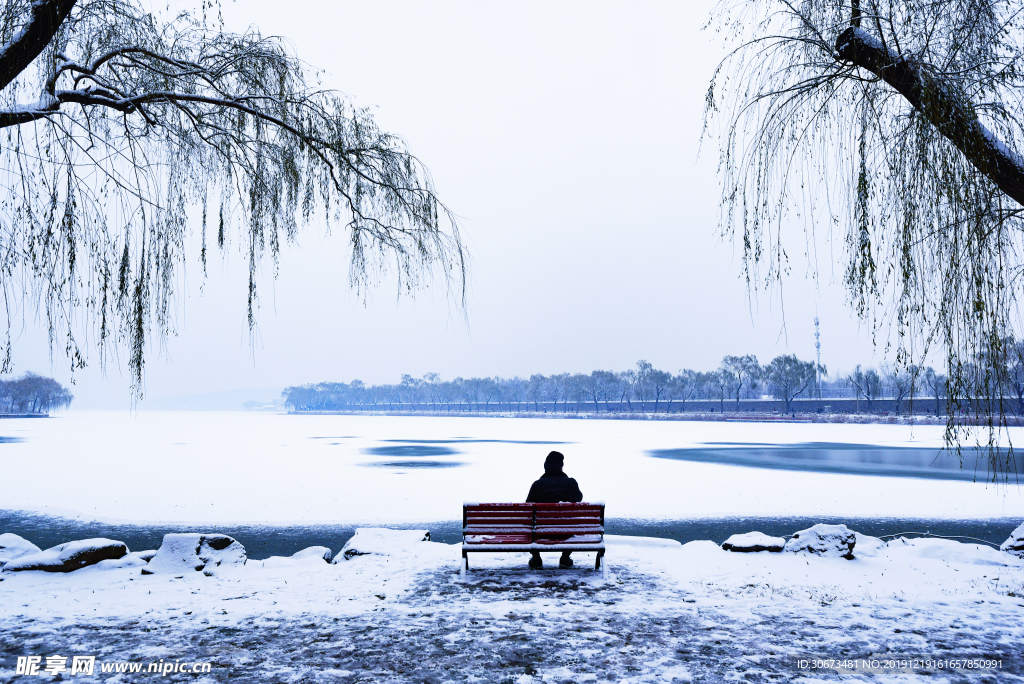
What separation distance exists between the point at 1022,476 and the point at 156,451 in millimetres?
35059

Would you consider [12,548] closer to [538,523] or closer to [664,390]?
[538,523]

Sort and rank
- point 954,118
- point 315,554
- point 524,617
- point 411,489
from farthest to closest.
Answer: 1. point 411,489
2. point 315,554
3. point 524,617
4. point 954,118

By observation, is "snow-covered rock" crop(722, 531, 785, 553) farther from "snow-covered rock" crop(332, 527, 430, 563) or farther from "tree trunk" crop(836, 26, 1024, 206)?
"tree trunk" crop(836, 26, 1024, 206)

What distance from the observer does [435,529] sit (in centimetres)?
1274

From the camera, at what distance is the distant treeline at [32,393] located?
119438mm

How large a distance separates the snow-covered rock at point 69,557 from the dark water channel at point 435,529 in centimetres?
350

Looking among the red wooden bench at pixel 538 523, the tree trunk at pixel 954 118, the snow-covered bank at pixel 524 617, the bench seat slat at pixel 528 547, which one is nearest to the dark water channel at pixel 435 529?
the snow-covered bank at pixel 524 617

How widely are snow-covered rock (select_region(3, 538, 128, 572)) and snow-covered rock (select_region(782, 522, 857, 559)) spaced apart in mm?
7738

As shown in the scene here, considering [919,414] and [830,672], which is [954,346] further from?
[919,414]

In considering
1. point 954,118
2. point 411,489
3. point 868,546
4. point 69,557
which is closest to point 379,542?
point 69,557

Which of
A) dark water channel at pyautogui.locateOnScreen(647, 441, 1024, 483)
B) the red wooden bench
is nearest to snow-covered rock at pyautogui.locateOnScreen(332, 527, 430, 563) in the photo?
the red wooden bench

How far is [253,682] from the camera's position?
13.2 ft

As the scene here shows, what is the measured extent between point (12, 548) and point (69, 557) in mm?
1203

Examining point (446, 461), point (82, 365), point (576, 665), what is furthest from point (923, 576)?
point (446, 461)
